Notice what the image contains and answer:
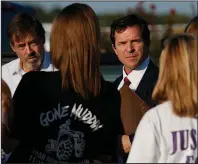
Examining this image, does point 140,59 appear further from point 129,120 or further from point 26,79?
point 26,79

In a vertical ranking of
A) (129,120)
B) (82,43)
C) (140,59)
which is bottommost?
(129,120)

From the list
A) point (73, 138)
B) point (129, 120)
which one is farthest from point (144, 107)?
point (73, 138)

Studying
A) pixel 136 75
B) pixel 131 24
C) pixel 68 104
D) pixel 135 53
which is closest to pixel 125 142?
pixel 68 104

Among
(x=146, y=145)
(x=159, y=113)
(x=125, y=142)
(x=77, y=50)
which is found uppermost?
(x=77, y=50)

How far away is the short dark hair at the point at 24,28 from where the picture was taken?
11.9 feet

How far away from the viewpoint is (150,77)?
343 centimetres

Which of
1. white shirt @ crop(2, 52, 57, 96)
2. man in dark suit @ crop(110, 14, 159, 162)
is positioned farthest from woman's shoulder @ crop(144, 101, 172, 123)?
white shirt @ crop(2, 52, 57, 96)

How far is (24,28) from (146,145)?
1.53m

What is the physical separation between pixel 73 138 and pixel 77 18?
57cm

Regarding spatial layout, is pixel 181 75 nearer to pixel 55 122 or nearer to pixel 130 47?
pixel 55 122

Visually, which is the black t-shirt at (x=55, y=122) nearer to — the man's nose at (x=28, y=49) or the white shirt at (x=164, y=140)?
the white shirt at (x=164, y=140)

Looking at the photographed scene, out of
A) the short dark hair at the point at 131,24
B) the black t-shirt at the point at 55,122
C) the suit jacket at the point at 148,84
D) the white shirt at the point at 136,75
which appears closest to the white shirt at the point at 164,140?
the black t-shirt at the point at 55,122

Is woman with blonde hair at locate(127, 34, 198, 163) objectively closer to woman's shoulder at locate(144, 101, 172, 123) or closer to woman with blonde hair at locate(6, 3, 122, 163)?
woman's shoulder at locate(144, 101, 172, 123)

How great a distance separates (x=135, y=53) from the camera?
11.7ft
